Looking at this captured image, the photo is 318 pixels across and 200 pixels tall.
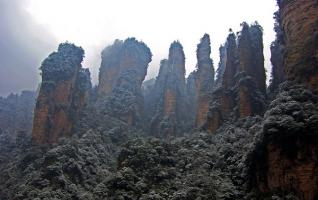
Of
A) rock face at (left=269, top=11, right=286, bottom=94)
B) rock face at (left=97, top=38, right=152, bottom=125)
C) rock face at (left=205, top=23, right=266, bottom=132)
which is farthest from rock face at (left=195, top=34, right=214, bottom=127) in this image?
rock face at (left=97, top=38, right=152, bottom=125)

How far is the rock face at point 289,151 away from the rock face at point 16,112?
53.0 meters

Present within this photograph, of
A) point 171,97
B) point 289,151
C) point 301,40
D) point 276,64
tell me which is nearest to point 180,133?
point 171,97

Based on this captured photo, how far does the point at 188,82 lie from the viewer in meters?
91.5

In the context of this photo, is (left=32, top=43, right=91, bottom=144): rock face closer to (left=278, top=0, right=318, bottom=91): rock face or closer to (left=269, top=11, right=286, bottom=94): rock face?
(left=269, top=11, right=286, bottom=94): rock face

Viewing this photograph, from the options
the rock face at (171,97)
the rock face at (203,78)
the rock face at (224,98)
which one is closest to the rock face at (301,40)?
the rock face at (224,98)

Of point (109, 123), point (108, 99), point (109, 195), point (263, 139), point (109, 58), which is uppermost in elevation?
point (109, 58)

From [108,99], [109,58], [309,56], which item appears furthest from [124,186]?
[109,58]

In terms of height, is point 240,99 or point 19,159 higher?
point 240,99

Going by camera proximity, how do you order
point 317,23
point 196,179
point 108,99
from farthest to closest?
point 108,99 < point 317,23 < point 196,179

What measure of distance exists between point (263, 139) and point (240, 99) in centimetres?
2074

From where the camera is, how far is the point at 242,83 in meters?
56.7

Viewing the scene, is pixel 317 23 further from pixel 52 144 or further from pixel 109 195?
pixel 52 144

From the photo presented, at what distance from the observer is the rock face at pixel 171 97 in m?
74.6

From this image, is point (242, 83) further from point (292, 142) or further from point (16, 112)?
point (16, 112)
